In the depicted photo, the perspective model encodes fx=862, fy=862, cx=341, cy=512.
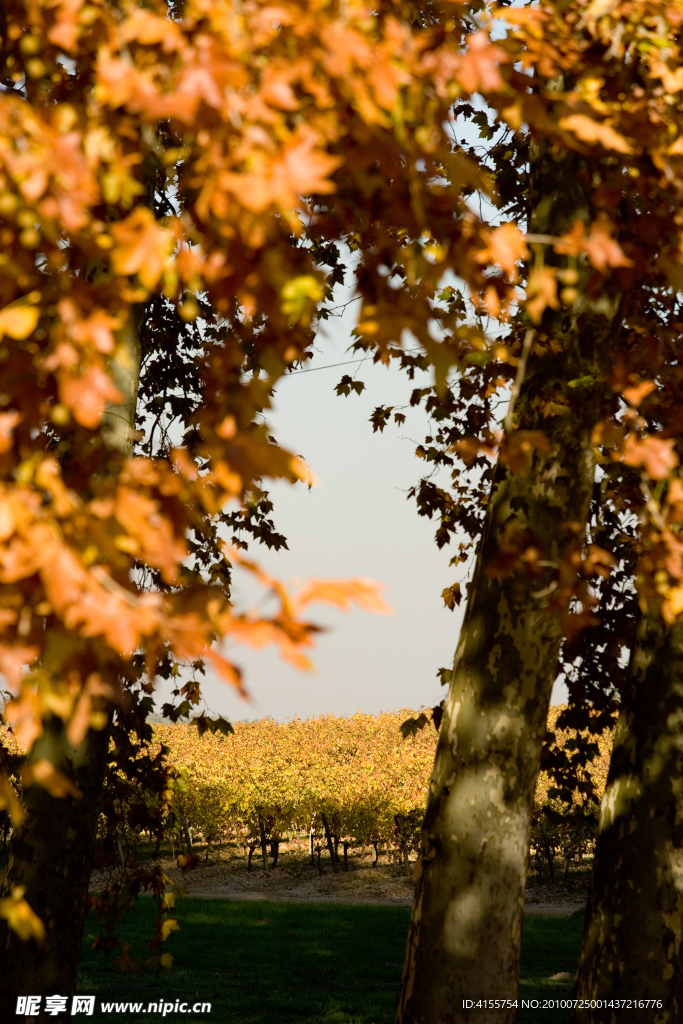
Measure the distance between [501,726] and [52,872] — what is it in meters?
2.74

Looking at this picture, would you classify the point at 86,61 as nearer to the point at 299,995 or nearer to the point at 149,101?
the point at 149,101

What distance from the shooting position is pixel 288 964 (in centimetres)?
1206

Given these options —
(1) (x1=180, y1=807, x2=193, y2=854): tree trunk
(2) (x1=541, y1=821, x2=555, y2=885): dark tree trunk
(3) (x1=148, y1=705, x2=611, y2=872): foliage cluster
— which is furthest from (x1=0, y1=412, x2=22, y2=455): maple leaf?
(1) (x1=180, y1=807, x2=193, y2=854): tree trunk

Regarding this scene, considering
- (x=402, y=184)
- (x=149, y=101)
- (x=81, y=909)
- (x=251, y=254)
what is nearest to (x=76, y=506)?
(x=251, y=254)

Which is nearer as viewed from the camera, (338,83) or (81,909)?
(338,83)

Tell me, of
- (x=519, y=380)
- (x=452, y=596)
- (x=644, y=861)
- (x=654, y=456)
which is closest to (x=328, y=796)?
(x=452, y=596)

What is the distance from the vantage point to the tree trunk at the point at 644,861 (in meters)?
4.80

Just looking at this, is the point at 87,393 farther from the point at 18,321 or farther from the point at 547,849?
the point at 547,849

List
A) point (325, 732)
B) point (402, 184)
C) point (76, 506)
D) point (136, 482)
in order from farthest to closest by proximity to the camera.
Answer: point (325, 732) < point (402, 184) < point (136, 482) < point (76, 506)

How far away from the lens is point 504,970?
3793 millimetres

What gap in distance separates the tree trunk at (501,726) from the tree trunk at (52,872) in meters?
2.07

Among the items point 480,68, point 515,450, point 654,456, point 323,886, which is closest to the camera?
point 480,68

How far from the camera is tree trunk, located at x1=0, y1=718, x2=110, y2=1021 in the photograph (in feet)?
15.6

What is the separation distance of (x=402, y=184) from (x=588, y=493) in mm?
2073
